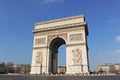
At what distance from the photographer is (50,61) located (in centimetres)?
3116

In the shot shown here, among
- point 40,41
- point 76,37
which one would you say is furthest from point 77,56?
point 40,41

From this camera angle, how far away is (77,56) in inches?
1091

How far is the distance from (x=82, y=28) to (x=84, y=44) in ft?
11.0

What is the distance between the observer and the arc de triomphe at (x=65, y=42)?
2752 cm

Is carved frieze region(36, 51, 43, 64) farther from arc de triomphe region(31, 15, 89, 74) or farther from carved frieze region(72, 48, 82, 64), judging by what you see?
carved frieze region(72, 48, 82, 64)

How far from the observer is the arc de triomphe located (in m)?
27.5

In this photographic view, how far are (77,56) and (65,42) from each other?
4.78 meters

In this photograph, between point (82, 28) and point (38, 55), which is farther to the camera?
point (38, 55)

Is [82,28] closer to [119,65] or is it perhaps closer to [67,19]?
[67,19]

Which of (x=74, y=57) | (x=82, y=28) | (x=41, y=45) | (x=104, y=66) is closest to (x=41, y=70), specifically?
(x=41, y=45)

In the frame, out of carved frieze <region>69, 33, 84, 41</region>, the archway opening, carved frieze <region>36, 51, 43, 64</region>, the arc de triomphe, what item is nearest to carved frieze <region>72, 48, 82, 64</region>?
the arc de triomphe

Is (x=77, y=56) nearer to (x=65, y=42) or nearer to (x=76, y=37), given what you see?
(x=76, y=37)

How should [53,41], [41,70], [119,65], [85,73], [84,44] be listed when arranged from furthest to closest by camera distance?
[119,65] < [53,41] < [41,70] < [84,44] < [85,73]

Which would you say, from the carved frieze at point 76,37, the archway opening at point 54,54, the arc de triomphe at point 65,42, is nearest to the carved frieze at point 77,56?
the arc de triomphe at point 65,42
